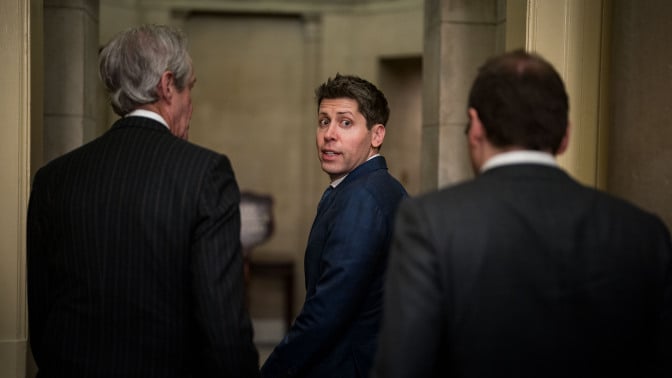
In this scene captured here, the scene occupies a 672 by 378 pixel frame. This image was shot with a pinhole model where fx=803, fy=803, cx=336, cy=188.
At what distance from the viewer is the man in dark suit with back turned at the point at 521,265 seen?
5.41 ft

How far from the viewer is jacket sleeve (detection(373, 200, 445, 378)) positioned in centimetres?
163

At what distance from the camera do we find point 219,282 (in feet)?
6.67

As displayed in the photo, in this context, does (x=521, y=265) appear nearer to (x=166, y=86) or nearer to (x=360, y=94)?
(x=166, y=86)

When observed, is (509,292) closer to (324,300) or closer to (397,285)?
(397,285)

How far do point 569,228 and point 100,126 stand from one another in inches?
156

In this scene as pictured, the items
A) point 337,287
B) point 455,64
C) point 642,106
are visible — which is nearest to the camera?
point 337,287

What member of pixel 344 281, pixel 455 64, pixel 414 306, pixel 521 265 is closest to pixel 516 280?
pixel 521 265

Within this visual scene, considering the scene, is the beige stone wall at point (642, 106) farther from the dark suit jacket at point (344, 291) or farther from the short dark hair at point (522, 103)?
the short dark hair at point (522, 103)

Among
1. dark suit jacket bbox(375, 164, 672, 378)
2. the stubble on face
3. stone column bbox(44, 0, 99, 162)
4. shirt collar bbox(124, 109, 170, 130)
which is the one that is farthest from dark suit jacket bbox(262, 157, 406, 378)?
stone column bbox(44, 0, 99, 162)

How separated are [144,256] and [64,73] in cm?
268

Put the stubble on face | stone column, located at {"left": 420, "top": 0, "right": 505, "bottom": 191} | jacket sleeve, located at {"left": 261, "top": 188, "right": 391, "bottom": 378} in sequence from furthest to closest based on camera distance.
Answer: stone column, located at {"left": 420, "top": 0, "right": 505, "bottom": 191}
the stubble on face
jacket sleeve, located at {"left": 261, "top": 188, "right": 391, "bottom": 378}

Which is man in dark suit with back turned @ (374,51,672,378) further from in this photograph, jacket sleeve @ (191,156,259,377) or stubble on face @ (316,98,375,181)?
stubble on face @ (316,98,375,181)

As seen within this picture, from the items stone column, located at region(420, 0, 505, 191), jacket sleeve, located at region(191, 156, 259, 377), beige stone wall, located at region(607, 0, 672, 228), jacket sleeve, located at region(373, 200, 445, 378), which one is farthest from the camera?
stone column, located at region(420, 0, 505, 191)

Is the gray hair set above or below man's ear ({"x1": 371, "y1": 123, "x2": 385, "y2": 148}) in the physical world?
above
